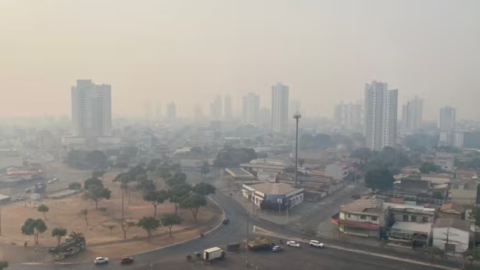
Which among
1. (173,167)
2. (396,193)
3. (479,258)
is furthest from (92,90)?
(479,258)

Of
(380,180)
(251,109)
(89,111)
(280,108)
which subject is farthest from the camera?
(251,109)

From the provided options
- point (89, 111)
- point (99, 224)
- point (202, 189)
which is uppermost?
point (89, 111)

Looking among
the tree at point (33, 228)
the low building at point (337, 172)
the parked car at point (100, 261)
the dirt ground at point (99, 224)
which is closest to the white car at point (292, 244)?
the dirt ground at point (99, 224)

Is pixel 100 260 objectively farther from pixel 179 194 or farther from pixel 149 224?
pixel 179 194

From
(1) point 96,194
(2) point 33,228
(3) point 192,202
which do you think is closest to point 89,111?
(1) point 96,194

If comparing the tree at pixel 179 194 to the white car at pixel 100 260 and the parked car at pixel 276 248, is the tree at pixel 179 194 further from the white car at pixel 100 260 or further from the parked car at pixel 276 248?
the white car at pixel 100 260

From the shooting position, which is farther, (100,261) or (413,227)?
(413,227)
